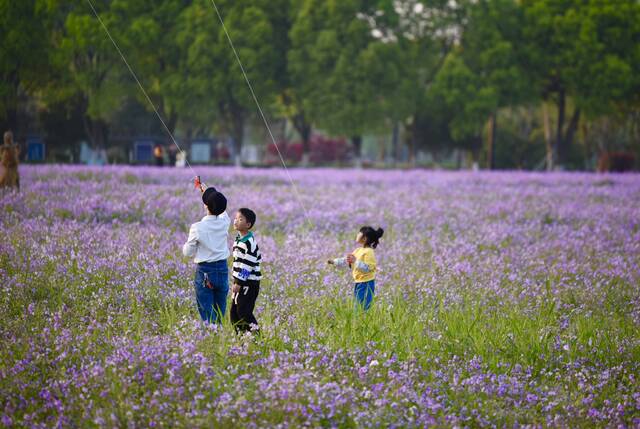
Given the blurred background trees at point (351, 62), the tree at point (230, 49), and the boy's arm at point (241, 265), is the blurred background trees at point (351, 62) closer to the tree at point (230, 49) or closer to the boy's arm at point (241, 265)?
the tree at point (230, 49)

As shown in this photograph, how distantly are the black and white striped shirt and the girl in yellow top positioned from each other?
0.99 m

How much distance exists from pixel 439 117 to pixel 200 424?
56035mm

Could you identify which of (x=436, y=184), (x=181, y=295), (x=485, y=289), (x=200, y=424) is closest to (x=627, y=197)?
(x=436, y=184)

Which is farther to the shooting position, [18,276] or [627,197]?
[627,197]

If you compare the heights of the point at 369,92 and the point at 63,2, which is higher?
the point at 63,2

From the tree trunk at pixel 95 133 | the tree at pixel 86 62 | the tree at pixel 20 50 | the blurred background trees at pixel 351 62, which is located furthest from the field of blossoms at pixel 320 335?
the tree trunk at pixel 95 133

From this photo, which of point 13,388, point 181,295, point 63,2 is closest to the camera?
point 13,388

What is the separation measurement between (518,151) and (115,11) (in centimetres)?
A: 3684

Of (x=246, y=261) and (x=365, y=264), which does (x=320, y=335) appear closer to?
(x=246, y=261)

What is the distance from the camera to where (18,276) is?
25.5 ft

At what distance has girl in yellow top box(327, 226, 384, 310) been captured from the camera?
23.0 ft

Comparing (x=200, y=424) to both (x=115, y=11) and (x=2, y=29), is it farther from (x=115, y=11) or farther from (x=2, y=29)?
(x=115, y=11)

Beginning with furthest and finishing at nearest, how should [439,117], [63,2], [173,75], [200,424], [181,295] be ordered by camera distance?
[439,117] → [173,75] → [63,2] → [181,295] → [200,424]

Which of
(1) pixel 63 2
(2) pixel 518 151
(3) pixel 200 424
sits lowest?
(3) pixel 200 424
